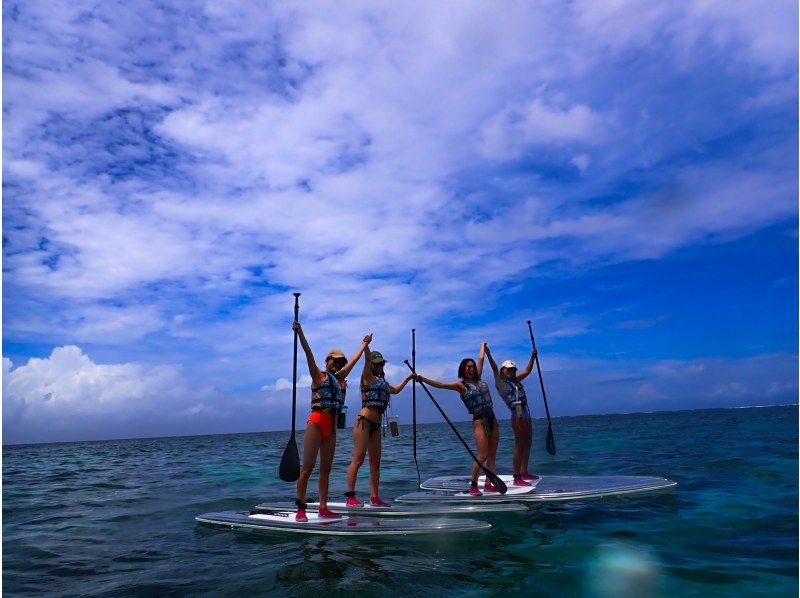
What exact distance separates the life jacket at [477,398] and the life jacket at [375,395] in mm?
2166

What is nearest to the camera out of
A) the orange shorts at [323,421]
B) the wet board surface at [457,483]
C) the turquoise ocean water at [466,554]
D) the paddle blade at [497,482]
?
the turquoise ocean water at [466,554]

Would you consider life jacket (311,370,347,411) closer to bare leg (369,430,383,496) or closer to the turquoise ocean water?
bare leg (369,430,383,496)

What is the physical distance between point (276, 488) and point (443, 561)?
1008 centimetres

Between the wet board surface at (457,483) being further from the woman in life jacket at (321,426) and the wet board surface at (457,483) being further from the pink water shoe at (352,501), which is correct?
the woman in life jacket at (321,426)

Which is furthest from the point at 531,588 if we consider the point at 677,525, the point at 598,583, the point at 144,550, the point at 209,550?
the point at 144,550

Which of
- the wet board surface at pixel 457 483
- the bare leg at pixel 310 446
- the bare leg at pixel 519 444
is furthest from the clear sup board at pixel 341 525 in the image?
the bare leg at pixel 519 444

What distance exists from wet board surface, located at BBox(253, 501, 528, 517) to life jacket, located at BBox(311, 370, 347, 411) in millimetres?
2240

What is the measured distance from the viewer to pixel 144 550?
8.70 m

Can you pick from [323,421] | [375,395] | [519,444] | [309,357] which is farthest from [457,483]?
[309,357]

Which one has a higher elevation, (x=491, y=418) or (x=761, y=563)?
(x=491, y=418)

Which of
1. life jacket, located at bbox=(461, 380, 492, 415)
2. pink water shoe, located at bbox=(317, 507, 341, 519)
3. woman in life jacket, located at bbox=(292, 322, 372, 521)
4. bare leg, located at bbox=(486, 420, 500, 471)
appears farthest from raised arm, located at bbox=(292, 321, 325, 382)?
bare leg, located at bbox=(486, 420, 500, 471)

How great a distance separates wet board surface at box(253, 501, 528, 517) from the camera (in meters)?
9.65

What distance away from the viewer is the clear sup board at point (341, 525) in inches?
326

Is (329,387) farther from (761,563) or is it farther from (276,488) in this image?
(276,488)
